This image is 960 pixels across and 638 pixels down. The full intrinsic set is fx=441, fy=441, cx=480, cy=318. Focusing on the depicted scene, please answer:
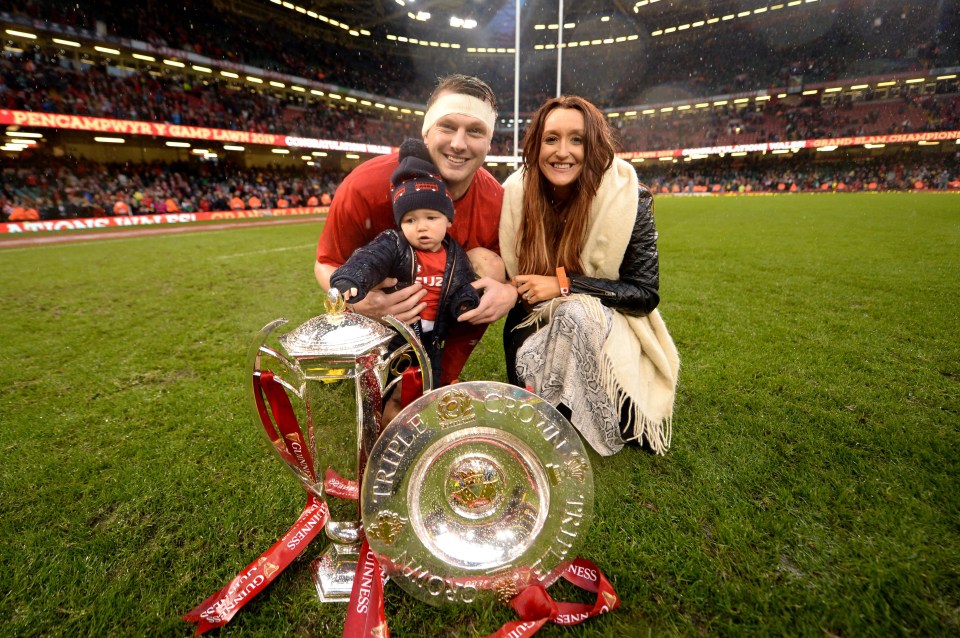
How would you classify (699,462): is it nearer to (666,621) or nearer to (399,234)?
(666,621)

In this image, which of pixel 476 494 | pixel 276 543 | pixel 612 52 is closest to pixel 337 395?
pixel 476 494

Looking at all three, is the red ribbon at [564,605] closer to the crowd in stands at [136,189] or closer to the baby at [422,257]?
the baby at [422,257]

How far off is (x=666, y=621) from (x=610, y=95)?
140 feet

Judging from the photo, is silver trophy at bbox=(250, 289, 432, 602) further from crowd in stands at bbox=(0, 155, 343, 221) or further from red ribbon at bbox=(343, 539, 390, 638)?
crowd in stands at bbox=(0, 155, 343, 221)

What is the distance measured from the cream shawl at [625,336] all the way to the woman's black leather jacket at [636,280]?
48mm

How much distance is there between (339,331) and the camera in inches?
43.2

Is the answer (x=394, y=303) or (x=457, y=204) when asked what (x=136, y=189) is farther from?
(x=394, y=303)

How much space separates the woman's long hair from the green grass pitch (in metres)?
0.90

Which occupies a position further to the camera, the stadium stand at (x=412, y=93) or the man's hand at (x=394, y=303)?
the stadium stand at (x=412, y=93)

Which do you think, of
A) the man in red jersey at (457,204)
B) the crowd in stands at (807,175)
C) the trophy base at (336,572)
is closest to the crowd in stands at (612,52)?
the crowd in stands at (807,175)

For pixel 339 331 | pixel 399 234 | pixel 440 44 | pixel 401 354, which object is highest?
pixel 440 44

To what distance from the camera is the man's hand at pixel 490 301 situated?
1669mm

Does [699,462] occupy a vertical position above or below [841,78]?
below

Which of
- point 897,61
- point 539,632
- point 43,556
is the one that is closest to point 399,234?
point 539,632
